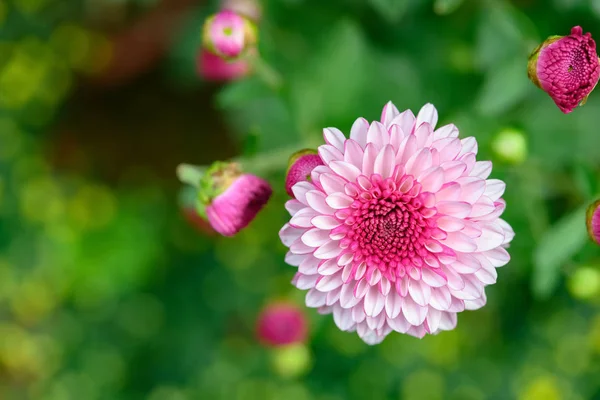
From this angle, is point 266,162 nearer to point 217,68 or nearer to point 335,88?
point 335,88

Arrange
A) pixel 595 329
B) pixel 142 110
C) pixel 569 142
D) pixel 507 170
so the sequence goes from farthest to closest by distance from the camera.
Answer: pixel 142 110 < pixel 595 329 < pixel 569 142 < pixel 507 170

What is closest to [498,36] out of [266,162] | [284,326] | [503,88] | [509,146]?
[503,88]

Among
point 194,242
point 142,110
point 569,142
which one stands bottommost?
point 569,142

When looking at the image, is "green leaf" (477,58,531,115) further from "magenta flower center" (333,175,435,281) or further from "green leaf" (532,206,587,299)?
"magenta flower center" (333,175,435,281)

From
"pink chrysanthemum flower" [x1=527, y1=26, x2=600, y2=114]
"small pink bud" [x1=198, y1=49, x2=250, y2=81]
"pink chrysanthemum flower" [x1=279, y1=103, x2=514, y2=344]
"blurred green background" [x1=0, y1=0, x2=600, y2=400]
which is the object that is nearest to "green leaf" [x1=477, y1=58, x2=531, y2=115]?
"blurred green background" [x1=0, y1=0, x2=600, y2=400]

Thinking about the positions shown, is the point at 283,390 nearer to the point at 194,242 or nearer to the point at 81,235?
the point at 194,242

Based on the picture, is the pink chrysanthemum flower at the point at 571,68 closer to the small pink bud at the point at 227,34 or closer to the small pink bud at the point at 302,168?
the small pink bud at the point at 302,168

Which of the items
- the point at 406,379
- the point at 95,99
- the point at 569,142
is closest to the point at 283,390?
the point at 406,379
